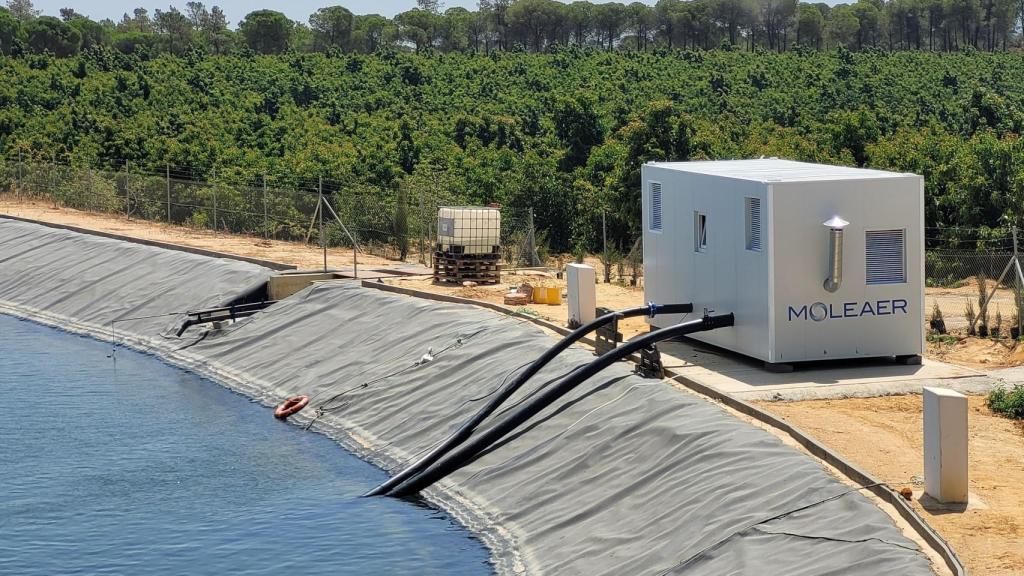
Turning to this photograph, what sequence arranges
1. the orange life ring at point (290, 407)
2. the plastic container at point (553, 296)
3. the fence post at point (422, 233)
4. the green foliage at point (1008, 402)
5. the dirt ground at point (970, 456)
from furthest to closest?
the fence post at point (422, 233)
the plastic container at point (553, 296)
the orange life ring at point (290, 407)
the green foliage at point (1008, 402)
the dirt ground at point (970, 456)

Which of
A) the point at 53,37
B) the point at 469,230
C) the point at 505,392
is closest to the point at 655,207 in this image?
the point at 505,392

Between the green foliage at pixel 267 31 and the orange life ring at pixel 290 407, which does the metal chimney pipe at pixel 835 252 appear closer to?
the orange life ring at pixel 290 407

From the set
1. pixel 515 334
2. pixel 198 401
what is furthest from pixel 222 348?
pixel 515 334

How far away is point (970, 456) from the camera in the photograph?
61.6ft

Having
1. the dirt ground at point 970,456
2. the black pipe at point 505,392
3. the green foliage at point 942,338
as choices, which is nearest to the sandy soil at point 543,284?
the black pipe at point 505,392

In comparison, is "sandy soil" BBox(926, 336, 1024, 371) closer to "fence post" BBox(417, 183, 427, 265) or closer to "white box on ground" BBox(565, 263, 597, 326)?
"white box on ground" BBox(565, 263, 597, 326)

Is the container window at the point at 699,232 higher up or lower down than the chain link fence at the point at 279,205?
lower down

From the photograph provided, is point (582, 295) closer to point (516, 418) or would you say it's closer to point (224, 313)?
point (516, 418)

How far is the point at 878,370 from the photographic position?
2400 cm

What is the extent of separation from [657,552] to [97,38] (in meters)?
146

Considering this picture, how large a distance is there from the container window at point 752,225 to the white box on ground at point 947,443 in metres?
7.90

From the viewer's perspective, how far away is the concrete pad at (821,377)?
73.8ft

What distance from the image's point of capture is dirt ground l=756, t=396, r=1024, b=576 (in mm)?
14961

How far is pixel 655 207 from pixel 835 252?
6117mm
